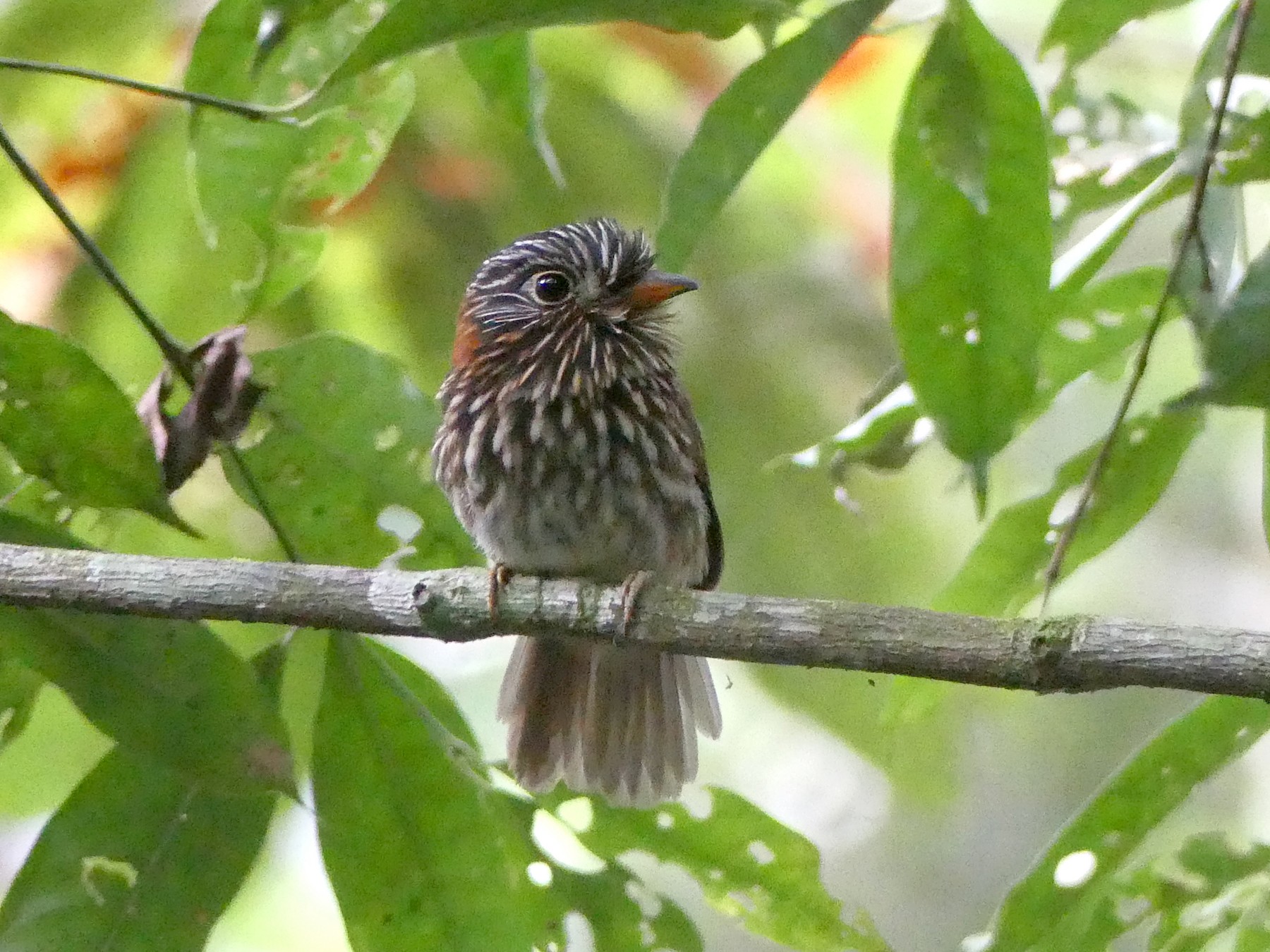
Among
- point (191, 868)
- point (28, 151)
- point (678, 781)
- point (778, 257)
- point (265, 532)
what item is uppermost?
point (778, 257)

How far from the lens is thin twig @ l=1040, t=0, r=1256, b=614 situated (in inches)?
72.2

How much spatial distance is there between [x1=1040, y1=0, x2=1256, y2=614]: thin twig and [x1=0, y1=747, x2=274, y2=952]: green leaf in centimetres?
108

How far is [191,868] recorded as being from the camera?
6.72ft

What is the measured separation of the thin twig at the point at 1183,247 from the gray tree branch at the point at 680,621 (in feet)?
0.84

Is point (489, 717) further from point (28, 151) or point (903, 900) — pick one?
point (28, 151)

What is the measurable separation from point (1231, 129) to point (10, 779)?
204cm

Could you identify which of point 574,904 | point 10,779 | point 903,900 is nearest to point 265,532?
point 10,779

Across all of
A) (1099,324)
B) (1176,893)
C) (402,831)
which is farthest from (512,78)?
(1176,893)

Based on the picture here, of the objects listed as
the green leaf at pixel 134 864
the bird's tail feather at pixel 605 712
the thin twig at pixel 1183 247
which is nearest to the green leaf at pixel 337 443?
the green leaf at pixel 134 864

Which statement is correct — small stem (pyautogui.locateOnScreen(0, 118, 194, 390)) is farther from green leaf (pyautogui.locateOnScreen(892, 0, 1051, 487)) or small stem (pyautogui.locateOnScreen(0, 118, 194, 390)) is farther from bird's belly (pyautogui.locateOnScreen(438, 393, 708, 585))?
green leaf (pyautogui.locateOnScreen(892, 0, 1051, 487))

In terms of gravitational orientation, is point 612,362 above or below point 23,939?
above

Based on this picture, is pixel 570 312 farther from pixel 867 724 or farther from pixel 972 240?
pixel 972 240

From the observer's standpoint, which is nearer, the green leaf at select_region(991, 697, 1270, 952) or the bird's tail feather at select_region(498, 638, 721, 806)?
the green leaf at select_region(991, 697, 1270, 952)

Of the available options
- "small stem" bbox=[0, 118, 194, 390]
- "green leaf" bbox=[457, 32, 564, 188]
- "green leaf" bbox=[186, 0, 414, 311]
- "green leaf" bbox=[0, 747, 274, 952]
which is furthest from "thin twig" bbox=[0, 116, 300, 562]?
"green leaf" bbox=[457, 32, 564, 188]
